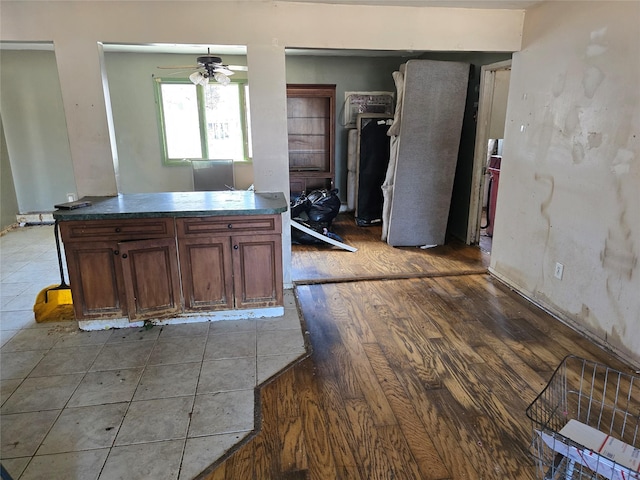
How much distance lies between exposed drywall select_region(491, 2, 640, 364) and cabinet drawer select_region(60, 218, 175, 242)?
8.84 feet

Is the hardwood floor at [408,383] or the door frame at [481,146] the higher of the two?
the door frame at [481,146]

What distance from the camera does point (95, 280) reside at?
8.76ft

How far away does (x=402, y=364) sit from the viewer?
2402 millimetres

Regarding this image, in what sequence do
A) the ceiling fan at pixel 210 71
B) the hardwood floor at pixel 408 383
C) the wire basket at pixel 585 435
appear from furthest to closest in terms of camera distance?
the ceiling fan at pixel 210 71
the hardwood floor at pixel 408 383
the wire basket at pixel 585 435

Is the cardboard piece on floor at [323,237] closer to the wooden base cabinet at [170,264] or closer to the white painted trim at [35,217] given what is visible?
the wooden base cabinet at [170,264]

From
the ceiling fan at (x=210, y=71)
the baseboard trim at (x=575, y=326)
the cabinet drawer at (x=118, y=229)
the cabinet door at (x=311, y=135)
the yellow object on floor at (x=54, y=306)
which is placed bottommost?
the baseboard trim at (x=575, y=326)

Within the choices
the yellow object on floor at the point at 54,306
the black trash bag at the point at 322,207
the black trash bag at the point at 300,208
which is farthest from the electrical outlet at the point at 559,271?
the yellow object on floor at the point at 54,306

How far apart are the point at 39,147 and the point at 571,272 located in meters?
6.45

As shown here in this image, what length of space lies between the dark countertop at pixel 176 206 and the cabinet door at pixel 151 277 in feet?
0.64

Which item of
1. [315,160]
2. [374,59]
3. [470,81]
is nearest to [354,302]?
[470,81]

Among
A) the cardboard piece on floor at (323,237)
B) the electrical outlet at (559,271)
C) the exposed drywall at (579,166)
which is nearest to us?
the exposed drywall at (579,166)

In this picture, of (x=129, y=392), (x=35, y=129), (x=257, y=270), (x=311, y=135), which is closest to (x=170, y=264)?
(x=257, y=270)

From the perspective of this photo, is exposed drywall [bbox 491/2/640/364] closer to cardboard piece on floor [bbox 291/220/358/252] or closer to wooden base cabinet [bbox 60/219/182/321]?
cardboard piece on floor [bbox 291/220/358/252]

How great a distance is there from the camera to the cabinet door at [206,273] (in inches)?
107
